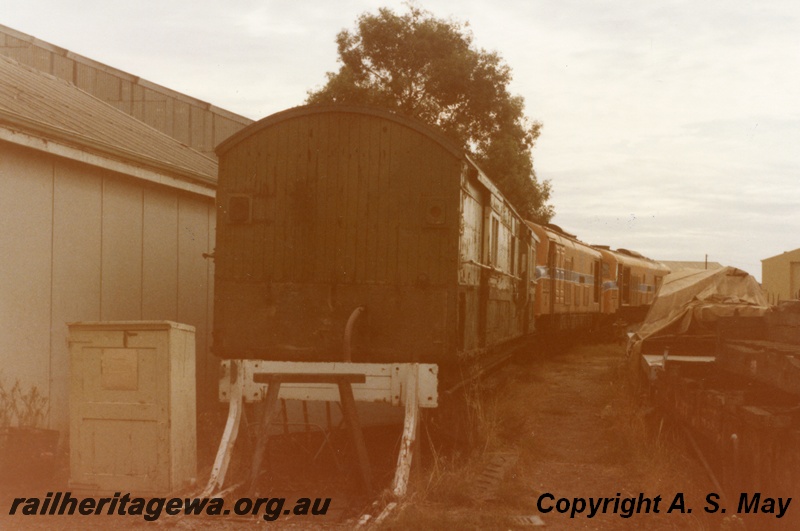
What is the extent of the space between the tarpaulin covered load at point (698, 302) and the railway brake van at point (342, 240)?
414 cm

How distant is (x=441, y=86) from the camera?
2831 centimetres

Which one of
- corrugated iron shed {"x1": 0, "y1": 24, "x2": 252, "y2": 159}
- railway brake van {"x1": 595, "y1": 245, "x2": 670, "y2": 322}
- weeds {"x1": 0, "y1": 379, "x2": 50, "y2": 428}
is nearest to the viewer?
weeds {"x1": 0, "y1": 379, "x2": 50, "y2": 428}

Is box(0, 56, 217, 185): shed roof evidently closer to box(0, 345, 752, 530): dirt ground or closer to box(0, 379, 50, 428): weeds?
box(0, 379, 50, 428): weeds

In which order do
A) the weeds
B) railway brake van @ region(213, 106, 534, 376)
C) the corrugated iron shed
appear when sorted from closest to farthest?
the weeds → railway brake van @ region(213, 106, 534, 376) → the corrugated iron shed

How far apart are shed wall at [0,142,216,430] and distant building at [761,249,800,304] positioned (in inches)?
1089

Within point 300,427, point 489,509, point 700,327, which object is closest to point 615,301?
point 700,327

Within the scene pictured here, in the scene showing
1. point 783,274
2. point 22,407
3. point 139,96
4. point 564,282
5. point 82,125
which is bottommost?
point 22,407

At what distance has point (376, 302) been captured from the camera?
812 centimetres

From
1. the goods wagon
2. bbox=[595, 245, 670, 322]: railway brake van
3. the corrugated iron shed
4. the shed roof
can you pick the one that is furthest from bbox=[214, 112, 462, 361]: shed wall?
bbox=[595, 245, 670, 322]: railway brake van

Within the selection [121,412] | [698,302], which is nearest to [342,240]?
[121,412]

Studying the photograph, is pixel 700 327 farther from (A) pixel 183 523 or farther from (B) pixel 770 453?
(A) pixel 183 523

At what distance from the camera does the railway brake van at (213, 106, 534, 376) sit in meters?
8.05

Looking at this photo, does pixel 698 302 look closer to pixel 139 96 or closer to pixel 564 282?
pixel 564 282

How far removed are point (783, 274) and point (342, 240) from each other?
117 feet
